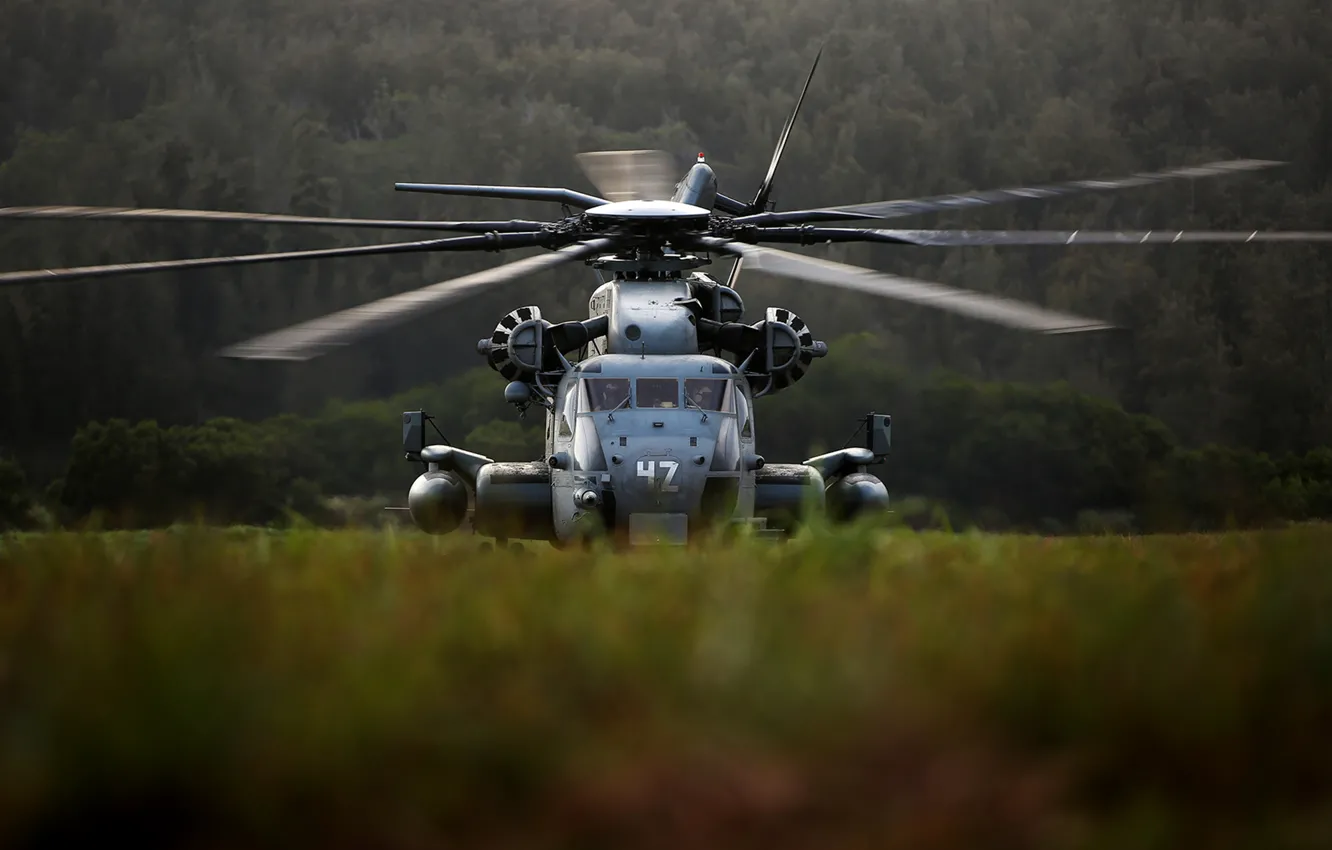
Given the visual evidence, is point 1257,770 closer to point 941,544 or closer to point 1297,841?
point 1297,841

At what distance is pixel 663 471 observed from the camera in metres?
11.7

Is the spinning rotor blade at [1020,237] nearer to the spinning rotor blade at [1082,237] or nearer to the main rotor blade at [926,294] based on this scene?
the spinning rotor blade at [1082,237]

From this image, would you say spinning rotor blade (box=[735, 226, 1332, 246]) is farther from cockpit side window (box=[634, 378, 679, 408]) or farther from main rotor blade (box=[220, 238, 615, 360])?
main rotor blade (box=[220, 238, 615, 360])

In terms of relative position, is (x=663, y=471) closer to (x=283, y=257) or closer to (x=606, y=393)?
(x=606, y=393)

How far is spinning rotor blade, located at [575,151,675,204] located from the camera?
44.4 ft

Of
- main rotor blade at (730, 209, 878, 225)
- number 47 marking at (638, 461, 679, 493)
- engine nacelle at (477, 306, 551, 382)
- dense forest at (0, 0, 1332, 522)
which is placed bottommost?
number 47 marking at (638, 461, 679, 493)

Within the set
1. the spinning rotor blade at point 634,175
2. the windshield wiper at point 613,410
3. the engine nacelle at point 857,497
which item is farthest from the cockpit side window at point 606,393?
the engine nacelle at point 857,497

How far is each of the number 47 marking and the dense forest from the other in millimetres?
14985

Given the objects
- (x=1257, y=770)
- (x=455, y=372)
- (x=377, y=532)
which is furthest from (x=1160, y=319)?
(x=1257, y=770)

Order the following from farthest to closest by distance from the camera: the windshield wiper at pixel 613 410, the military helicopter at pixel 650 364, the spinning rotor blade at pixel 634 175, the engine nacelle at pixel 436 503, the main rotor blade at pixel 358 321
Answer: the engine nacelle at pixel 436 503
the spinning rotor blade at pixel 634 175
the windshield wiper at pixel 613 410
the military helicopter at pixel 650 364
the main rotor blade at pixel 358 321

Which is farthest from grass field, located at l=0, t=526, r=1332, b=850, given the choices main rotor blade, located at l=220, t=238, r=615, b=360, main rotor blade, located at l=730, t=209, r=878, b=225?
main rotor blade, located at l=730, t=209, r=878, b=225

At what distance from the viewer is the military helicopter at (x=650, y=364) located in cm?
1157

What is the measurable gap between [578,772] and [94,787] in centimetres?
69

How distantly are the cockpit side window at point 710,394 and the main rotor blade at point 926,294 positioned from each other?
1.03 meters
